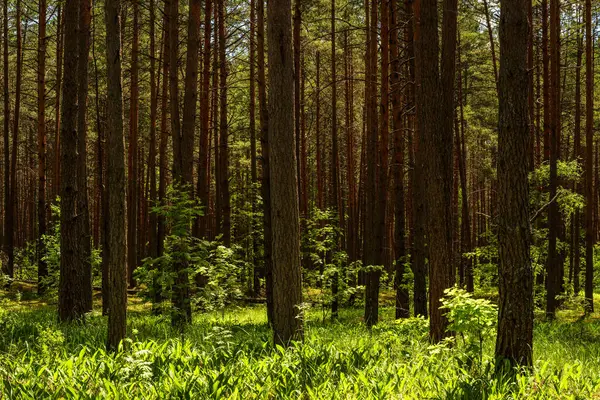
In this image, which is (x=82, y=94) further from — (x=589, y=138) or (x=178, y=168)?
(x=589, y=138)

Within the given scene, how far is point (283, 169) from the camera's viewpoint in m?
6.57

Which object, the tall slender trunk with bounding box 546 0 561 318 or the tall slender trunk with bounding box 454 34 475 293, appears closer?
the tall slender trunk with bounding box 546 0 561 318

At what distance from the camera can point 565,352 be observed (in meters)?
8.20

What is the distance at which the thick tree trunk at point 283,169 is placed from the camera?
6543 millimetres

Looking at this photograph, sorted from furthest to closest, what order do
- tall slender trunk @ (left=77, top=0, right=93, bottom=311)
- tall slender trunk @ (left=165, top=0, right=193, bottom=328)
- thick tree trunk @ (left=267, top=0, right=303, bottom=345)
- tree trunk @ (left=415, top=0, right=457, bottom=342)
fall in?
tall slender trunk @ (left=77, top=0, right=93, bottom=311) < tall slender trunk @ (left=165, top=0, right=193, bottom=328) < tree trunk @ (left=415, top=0, right=457, bottom=342) < thick tree trunk @ (left=267, top=0, right=303, bottom=345)

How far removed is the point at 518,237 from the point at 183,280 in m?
6.26

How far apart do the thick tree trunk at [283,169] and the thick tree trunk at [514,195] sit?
→ 7.91 feet

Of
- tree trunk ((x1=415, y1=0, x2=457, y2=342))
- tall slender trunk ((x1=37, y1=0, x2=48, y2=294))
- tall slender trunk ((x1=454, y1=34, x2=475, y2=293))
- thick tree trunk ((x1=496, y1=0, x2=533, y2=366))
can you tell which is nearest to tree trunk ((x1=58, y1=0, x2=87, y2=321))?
tree trunk ((x1=415, y1=0, x2=457, y2=342))

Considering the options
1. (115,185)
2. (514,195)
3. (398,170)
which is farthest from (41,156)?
(514,195)

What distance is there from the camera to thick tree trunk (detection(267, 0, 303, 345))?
654 centimetres

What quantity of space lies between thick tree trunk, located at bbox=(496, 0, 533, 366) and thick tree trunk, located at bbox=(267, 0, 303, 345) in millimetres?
2412

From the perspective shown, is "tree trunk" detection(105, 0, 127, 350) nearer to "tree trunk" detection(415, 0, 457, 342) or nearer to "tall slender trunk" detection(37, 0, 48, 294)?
"tree trunk" detection(415, 0, 457, 342)

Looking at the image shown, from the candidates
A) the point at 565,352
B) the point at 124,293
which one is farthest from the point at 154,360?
the point at 565,352

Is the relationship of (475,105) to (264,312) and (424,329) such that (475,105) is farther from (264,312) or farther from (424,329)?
(424,329)
